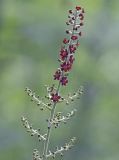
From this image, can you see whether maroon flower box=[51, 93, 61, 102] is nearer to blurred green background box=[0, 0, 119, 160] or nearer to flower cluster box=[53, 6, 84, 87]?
flower cluster box=[53, 6, 84, 87]

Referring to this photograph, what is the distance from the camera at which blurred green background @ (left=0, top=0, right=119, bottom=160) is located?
20.2 m

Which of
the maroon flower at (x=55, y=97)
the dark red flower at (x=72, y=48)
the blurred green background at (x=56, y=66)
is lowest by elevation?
the blurred green background at (x=56, y=66)

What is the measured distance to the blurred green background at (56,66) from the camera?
20.2 m

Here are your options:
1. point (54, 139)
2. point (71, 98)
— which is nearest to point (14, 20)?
point (54, 139)

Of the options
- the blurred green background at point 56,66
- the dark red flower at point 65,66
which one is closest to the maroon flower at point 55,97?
the dark red flower at point 65,66

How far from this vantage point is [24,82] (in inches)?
911

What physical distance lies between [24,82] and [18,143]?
3.56m

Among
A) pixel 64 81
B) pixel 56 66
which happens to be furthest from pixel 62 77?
pixel 56 66

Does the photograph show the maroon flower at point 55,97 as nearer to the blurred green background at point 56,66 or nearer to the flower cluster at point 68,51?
the flower cluster at point 68,51

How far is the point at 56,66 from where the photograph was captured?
2203 centimetres

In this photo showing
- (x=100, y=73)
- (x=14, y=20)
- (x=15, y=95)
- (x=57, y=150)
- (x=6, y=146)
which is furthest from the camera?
(x=15, y=95)

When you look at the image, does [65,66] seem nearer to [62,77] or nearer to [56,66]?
[62,77]

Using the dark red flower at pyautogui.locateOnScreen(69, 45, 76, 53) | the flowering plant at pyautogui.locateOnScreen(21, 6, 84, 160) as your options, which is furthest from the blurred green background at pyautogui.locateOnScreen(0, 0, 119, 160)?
the dark red flower at pyautogui.locateOnScreen(69, 45, 76, 53)

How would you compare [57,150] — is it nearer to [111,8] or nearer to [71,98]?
[71,98]
